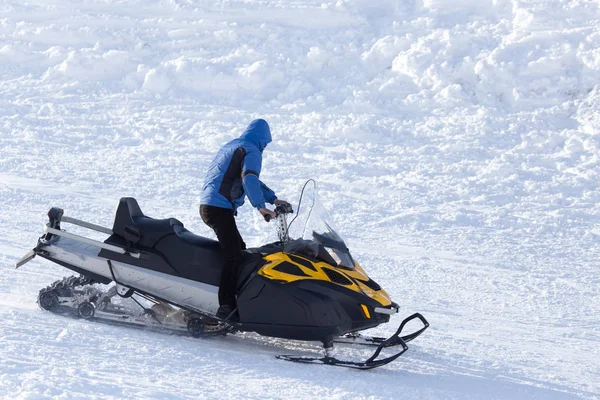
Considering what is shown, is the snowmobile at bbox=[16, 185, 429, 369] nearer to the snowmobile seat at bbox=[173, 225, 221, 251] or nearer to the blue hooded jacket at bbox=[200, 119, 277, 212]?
the snowmobile seat at bbox=[173, 225, 221, 251]

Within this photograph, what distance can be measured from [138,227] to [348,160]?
4919 millimetres

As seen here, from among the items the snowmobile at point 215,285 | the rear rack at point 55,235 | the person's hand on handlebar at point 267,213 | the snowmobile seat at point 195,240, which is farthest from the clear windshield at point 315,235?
the rear rack at point 55,235

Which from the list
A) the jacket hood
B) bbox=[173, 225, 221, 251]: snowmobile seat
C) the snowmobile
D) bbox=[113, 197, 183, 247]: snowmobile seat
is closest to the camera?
the snowmobile

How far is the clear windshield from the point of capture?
519 centimetres

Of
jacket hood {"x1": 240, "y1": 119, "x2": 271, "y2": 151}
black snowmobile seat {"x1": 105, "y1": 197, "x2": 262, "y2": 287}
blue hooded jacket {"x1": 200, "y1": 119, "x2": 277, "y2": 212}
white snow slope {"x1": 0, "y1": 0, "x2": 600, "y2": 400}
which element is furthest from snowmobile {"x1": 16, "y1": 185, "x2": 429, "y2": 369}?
jacket hood {"x1": 240, "y1": 119, "x2": 271, "y2": 151}

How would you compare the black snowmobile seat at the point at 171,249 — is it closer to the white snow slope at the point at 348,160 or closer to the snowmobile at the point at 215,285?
the snowmobile at the point at 215,285

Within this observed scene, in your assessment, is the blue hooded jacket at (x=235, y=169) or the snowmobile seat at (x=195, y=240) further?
the snowmobile seat at (x=195, y=240)

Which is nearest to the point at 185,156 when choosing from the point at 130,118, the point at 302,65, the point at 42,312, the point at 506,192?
the point at 130,118

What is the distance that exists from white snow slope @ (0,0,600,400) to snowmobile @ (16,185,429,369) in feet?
0.61

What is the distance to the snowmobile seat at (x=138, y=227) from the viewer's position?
554 cm

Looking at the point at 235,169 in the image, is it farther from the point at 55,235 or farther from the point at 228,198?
the point at 55,235

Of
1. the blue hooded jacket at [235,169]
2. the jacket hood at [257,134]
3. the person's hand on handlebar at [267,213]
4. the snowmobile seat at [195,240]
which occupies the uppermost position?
the jacket hood at [257,134]

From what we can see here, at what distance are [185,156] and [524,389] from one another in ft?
20.1

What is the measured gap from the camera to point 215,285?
17.7 ft
